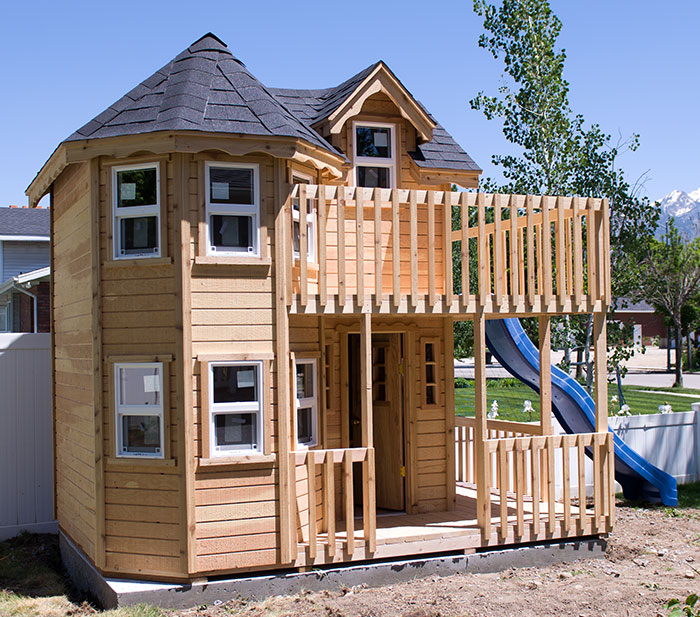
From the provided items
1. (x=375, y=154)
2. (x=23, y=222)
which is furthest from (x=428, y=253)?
(x=23, y=222)

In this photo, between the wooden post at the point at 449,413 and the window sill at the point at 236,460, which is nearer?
the window sill at the point at 236,460

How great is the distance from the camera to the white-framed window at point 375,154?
424 inches

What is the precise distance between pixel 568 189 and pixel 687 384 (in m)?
24.6

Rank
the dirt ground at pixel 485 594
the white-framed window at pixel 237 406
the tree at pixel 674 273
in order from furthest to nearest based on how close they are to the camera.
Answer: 1. the tree at pixel 674 273
2. the white-framed window at pixel 237 406
3. the dirt ground at pixel 485 594

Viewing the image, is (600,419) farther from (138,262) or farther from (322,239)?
(138,262)

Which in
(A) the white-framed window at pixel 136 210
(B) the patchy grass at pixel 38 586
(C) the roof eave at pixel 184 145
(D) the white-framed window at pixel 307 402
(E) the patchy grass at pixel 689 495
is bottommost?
(B) the patchy grass at pixel 38 586

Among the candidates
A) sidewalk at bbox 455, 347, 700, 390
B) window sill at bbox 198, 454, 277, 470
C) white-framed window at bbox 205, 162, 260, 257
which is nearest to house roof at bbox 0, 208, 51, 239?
sidewalk at bbox 455, 347, 700, 390

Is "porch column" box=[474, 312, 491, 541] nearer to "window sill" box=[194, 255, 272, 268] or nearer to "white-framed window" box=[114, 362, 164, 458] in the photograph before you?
"window sill" box=[194, 255, 272, 268]

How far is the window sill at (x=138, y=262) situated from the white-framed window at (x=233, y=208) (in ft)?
1.58

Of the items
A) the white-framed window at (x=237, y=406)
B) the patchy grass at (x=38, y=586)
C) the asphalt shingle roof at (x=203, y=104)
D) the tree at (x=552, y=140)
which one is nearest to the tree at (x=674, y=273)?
the tree at (x=552, y=140)

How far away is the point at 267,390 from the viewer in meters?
8.47

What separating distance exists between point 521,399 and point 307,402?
828 inches

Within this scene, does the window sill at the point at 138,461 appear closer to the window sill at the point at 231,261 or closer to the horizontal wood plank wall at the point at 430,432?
the window sill at the point at 231,261

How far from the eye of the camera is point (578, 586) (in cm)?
881
